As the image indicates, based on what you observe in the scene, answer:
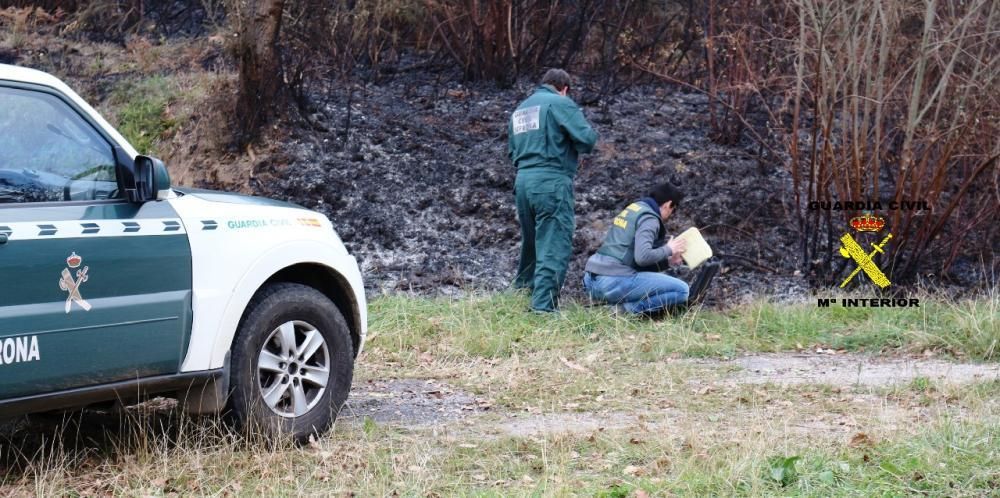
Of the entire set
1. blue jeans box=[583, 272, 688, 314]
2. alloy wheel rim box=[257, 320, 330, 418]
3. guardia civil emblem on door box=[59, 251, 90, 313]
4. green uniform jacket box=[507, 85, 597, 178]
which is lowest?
blue jeans box=[583, 272, 688, 314]

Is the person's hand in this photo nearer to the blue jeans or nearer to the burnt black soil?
the blue jeans

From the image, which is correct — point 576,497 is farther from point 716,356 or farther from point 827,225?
point 827,225

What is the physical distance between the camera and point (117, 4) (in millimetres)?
16125

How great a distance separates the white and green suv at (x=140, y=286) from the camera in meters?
4.41

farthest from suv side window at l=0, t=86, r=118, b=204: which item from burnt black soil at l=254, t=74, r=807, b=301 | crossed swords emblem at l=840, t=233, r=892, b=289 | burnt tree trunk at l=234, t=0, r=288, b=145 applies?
burnt tree trunk at l=234, t=0, r=288, b=145

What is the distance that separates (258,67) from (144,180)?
813cm

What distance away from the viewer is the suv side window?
4.54 meters

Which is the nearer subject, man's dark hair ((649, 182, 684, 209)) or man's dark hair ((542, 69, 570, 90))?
man's dark hair ((649, 182, 684, 209))

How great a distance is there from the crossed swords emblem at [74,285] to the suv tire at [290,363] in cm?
81

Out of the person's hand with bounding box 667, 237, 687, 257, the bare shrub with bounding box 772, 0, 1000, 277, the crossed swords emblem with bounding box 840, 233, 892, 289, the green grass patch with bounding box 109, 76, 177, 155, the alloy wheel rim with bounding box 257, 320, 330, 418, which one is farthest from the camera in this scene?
A: the green grass patch with bounding box 109, 76, 177, 155

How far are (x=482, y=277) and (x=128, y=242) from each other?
6531 mm

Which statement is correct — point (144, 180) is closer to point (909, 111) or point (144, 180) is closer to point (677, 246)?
point (677, 246)

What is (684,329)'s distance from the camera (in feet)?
27.5

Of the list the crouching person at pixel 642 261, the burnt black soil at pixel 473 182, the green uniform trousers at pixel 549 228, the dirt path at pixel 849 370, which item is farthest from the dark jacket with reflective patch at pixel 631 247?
the burnt black soil at pixel 473 182
